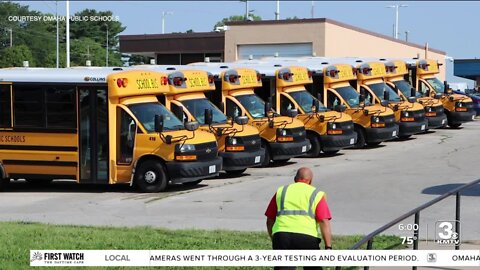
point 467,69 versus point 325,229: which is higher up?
point 467,69

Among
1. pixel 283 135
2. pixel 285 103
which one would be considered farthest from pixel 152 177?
pixel 285 103

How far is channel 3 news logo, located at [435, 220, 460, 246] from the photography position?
10266 mm

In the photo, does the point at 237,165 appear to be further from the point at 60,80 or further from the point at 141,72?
the point at 60,80

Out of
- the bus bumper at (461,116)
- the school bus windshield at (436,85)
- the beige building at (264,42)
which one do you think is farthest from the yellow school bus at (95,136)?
the beige building at (264,42)

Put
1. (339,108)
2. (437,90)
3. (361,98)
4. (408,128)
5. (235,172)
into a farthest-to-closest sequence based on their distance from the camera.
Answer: (437,90) → (408,128) → (361,98) → (339,108) → (235,172)

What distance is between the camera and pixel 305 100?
24219mm

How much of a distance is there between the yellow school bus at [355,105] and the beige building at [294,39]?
16.8 metres

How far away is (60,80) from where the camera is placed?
58.3ft

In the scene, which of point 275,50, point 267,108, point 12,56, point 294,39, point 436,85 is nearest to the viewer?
point 267,108

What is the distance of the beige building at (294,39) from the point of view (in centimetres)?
4409

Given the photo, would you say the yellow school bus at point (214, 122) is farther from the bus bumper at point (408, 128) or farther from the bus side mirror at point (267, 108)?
the bus bumper at point (408, 128)

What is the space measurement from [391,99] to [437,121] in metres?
3.20

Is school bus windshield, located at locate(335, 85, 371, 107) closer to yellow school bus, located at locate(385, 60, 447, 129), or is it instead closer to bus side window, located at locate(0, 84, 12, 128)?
yellow school bus, located at locate(385, 60, 447, 129)

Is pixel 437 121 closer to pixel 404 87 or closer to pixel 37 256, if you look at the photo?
pixel 404 87
